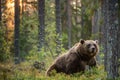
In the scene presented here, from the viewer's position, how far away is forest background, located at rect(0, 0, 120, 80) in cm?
1134

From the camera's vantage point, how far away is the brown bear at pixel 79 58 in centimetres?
1410

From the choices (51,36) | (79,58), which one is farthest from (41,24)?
(79,58)

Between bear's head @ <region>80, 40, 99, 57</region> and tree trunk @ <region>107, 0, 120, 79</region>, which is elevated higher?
tree trunk @ <region>107, 0, 120, 79</region>

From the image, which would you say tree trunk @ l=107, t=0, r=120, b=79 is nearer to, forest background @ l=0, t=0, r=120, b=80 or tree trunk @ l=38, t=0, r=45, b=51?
forest background @ l=0, t=0, r=120, b=80

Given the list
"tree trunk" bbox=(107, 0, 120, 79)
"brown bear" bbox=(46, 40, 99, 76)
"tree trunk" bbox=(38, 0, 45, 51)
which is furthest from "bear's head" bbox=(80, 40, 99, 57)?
"tree trunk" bbox=(38, 0, 45, 51)

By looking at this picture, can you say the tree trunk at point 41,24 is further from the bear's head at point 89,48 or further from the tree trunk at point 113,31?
the tree trunk at point 113,31

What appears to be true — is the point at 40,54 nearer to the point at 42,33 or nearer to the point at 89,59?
the point at 42,33

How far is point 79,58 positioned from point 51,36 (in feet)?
83.8

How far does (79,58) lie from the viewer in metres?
14.3

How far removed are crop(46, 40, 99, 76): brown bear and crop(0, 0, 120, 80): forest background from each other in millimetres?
529

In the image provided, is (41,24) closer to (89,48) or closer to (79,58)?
(79,58)

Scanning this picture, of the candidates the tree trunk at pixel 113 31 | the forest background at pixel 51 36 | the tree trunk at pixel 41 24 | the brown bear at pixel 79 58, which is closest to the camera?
the tree trunk at pixel 113 31

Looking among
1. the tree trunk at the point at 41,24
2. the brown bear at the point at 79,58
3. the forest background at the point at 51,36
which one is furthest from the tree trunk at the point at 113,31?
the tree trunk at the point at 41,24

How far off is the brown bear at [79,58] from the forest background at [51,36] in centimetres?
53
